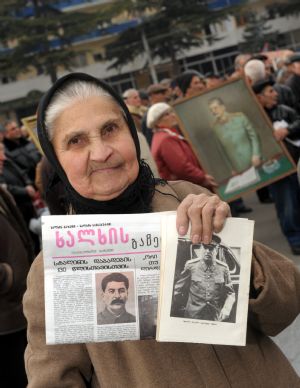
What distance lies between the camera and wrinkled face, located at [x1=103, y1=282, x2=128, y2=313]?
1.20m

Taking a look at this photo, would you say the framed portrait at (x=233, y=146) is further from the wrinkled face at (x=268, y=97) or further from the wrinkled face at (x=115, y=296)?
the wrinkled face at (x=115, y=296)

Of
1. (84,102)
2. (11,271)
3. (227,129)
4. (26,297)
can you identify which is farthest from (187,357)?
(227,129)

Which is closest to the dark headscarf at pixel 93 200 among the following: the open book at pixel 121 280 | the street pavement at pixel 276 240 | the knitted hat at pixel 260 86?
the open book at pixel 121 280

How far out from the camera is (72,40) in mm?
38812

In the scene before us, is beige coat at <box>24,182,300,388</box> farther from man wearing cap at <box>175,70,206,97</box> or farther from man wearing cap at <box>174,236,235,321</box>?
man wearing cap at <box>175,70,206,97</box>

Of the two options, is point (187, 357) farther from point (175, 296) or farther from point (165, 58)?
point (165, 58)

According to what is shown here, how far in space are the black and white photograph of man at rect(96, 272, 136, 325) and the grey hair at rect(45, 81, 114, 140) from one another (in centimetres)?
39

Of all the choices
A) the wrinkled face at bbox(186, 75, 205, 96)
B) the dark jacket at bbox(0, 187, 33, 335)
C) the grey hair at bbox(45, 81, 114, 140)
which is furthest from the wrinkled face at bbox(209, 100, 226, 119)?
the grey hair at bbox(45, 81, 114, 140)

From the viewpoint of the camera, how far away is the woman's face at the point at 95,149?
4.30 ft

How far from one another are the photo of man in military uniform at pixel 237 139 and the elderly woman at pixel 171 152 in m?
0.28

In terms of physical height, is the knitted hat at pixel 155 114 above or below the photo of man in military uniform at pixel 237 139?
above

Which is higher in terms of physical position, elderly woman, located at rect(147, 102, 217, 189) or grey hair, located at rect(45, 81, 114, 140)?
grey hair, located at rect(45, 81, 114, 140)

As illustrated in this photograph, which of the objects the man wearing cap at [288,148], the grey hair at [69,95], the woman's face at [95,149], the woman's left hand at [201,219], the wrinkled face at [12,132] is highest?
the grey hair at [69,95]

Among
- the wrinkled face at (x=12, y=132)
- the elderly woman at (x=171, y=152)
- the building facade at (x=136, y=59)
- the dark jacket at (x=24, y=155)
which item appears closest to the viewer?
the elderly woman at (x=171, y=152)
